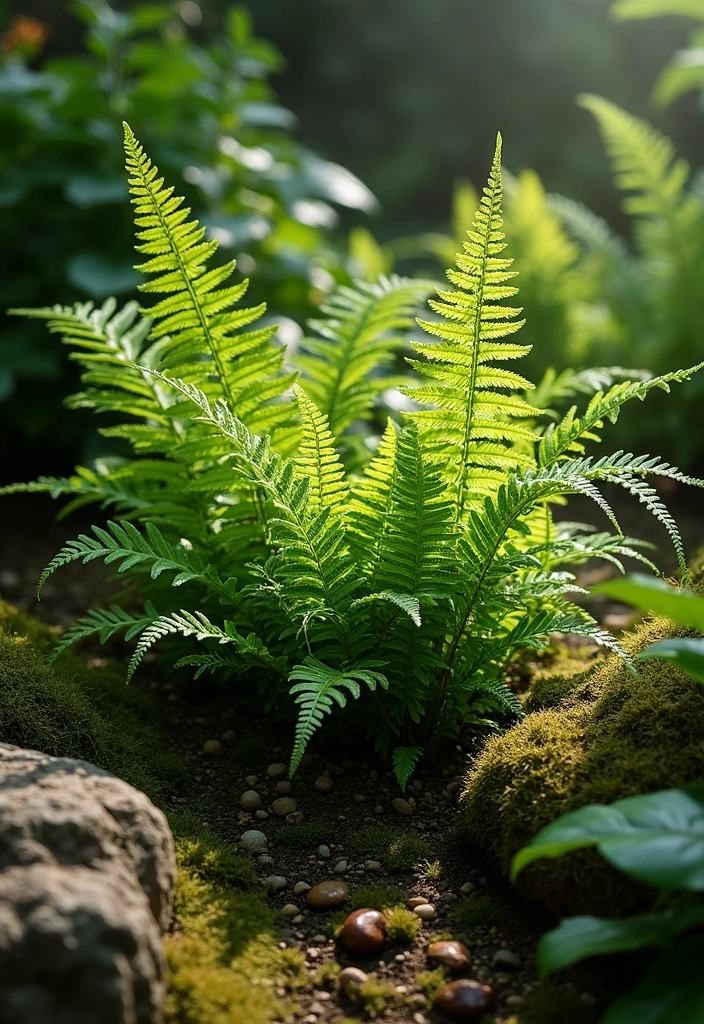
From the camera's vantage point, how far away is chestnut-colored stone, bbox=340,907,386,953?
63.8 inches

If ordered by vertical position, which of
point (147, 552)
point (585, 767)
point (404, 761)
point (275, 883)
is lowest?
point (275, 883)

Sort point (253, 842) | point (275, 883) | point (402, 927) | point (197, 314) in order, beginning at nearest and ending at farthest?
point (402, 927)
point (275, 883)
point (253, 842)
point (197, 314)

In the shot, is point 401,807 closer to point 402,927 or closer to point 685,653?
point 402,927

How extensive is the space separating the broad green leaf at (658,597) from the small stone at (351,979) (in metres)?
0.81

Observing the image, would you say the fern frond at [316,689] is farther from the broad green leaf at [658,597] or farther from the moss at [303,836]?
the broad green leaf at [658,597]

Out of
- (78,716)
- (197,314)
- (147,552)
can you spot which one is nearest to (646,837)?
(147,552)

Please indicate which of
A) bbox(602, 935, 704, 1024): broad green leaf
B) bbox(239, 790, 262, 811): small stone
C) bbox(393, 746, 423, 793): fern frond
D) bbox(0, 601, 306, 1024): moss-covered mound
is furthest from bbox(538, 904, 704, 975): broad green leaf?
bbox(239, 790, 262, 811): small stone

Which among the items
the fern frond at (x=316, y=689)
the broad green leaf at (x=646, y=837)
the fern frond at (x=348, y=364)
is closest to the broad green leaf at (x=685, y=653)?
the broad green leaf at (x=646, y=837)

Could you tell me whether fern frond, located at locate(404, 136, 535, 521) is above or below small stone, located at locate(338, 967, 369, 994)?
above

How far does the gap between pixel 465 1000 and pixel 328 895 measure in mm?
359

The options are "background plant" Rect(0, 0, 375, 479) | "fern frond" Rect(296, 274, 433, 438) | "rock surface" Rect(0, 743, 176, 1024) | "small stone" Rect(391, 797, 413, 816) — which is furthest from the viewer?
"background plant" Rect(0, 0, 375, 479)

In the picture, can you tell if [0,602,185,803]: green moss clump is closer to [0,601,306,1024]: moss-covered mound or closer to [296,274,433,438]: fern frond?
[0,601,306,1024]: moss-covered mound

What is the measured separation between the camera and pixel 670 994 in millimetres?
1296

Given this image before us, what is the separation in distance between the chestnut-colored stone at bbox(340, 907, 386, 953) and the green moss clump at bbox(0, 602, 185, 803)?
0.56 m
